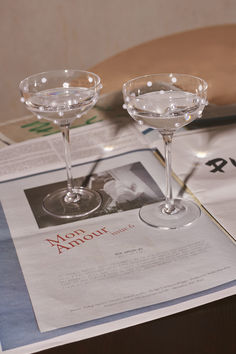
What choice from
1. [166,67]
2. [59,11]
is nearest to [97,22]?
[59,11]

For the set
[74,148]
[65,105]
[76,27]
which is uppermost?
[65,105]

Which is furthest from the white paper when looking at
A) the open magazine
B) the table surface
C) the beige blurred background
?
the beige blurred background

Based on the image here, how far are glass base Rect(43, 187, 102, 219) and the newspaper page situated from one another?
0.39 feet

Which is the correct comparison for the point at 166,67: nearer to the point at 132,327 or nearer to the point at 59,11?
the point at 132,327

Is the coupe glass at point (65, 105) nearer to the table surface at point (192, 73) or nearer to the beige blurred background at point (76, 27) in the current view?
the table surface at point (192, 73)

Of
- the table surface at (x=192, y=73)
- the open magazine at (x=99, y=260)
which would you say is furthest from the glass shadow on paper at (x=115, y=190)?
the table surface at (x=192, y=73)

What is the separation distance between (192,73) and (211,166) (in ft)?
1.20

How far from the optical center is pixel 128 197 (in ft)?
2.12

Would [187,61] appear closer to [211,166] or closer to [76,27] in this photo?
[211,166]

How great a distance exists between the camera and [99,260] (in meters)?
0.52

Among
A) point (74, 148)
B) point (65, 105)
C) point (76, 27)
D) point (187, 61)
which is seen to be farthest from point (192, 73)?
point (76, 27)

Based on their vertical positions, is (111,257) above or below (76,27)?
above

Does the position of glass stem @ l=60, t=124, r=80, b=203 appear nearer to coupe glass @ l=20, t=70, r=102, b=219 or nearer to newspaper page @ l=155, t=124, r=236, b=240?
coupe glass @ l=20, t=70, r=102, b=219

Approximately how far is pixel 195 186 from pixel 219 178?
34mm
